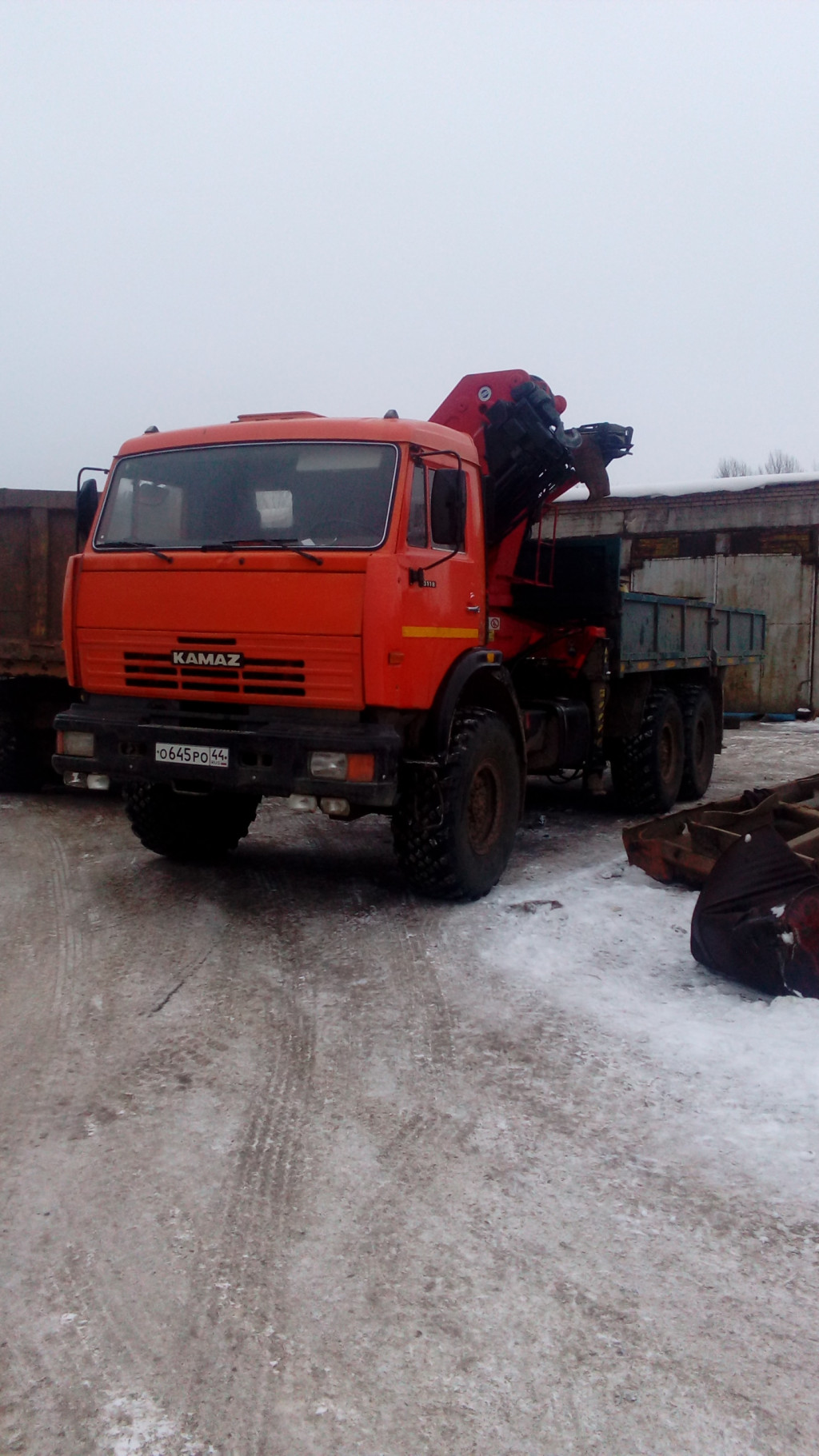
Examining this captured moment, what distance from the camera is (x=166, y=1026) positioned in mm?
4664

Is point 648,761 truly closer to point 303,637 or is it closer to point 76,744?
point 303,637

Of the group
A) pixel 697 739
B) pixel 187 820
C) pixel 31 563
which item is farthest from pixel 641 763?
pixel 31 563

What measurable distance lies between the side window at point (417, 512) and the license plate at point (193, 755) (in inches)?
58.5

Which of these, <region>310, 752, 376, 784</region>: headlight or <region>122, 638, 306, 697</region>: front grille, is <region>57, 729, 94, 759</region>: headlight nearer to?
<region>122, 638, 306, 697</region>: front grille

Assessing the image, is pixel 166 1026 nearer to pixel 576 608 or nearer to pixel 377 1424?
pixel 377 1424

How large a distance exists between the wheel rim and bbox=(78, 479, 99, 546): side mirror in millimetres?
2739

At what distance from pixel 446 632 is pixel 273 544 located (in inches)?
42.1

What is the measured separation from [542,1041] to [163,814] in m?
3.50

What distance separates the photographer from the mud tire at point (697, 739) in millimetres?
10625

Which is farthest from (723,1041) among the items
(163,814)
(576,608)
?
(576,608)

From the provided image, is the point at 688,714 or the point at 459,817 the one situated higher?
the point at 688,714

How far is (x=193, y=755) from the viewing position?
6.02 metres

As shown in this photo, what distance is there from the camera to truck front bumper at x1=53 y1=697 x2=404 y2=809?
568 centimetres

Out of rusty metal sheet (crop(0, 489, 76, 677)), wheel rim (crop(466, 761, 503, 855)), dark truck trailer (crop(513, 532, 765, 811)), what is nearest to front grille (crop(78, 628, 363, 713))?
wheel rim (crop(466, 761, 503, 855))
